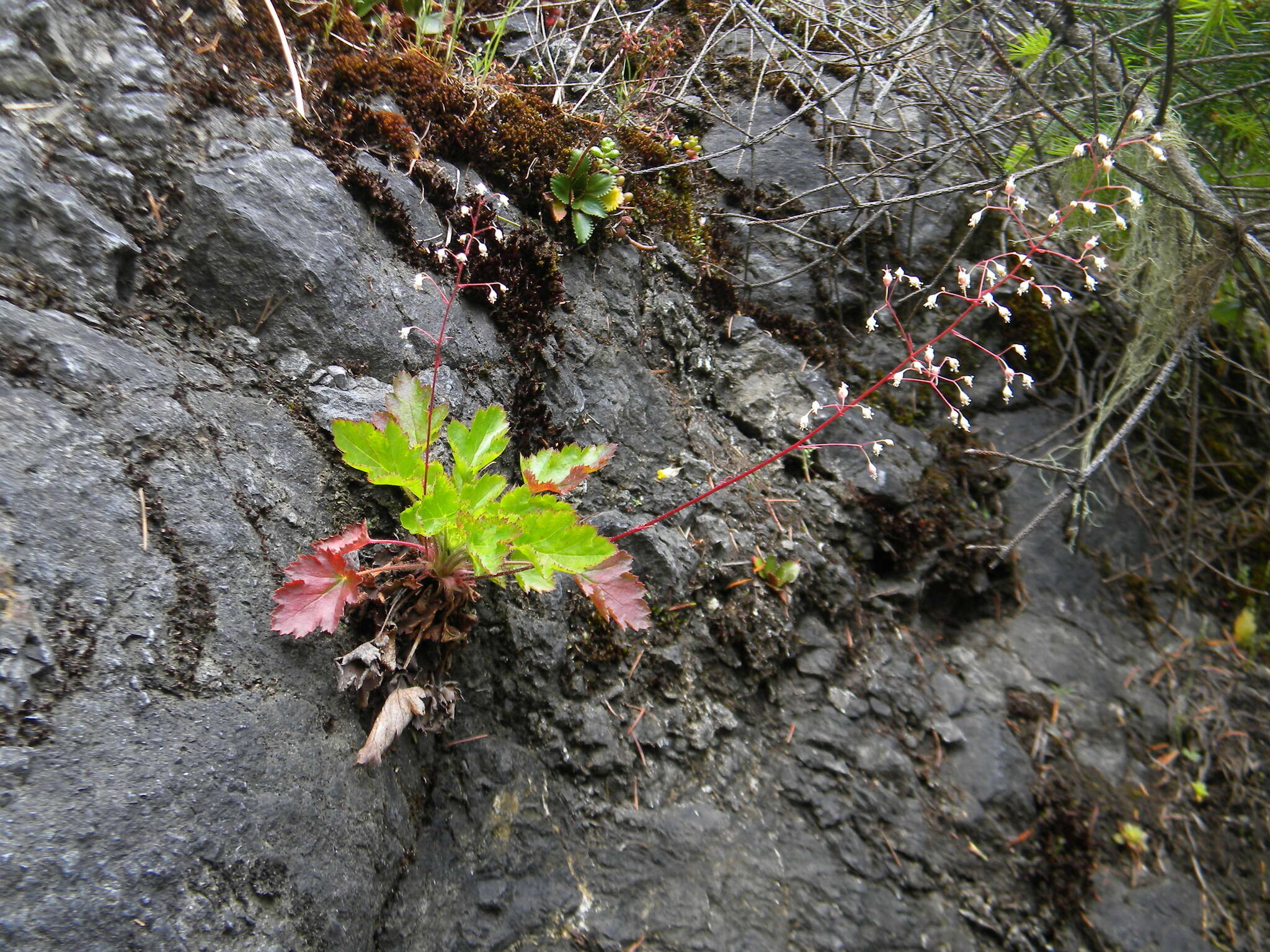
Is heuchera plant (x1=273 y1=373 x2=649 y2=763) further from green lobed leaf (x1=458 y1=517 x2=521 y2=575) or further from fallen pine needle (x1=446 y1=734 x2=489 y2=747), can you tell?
fallen pine needle (x1=446 y1=734 x2=489 y2=747)

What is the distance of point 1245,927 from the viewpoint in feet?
8.98

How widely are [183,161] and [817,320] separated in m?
2.55

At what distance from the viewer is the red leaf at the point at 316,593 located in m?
1.56

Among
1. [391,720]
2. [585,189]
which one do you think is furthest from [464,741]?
[585,189]

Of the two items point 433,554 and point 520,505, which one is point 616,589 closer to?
point 520,505

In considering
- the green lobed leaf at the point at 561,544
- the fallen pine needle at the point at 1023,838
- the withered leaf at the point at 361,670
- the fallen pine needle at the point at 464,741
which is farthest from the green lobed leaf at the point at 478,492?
the fallen pine needle at the point at 1023,838

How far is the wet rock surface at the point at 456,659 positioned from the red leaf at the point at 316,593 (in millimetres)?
144

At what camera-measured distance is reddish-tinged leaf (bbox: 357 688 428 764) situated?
167 cm

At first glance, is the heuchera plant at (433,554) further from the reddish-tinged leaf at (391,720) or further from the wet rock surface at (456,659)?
the wet rock surface at (456,659)

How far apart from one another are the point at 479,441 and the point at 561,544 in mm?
404

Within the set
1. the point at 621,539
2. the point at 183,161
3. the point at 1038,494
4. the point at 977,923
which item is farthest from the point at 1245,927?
the point at 183,161

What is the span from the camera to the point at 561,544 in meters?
1.77

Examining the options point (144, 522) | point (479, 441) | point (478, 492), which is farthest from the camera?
point (479, 441)

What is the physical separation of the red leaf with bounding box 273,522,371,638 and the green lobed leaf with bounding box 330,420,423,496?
8.8 inches
